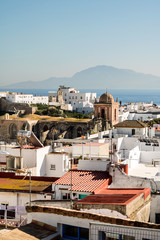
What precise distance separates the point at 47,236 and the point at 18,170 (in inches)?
305

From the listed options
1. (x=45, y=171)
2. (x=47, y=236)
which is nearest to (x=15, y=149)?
(x=45, y=171)

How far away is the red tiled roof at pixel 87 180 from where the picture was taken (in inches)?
491

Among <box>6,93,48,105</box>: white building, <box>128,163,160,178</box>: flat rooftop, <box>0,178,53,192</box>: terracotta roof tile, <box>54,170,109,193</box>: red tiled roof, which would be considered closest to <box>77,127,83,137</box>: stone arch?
<box>128,163,160,178</box>: flat rooftop

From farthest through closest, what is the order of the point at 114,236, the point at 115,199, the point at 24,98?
the point at 24,98 → the point at 115,199 → the point at 114,236

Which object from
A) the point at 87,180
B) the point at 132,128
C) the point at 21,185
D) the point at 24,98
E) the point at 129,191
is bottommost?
the point at 21,185

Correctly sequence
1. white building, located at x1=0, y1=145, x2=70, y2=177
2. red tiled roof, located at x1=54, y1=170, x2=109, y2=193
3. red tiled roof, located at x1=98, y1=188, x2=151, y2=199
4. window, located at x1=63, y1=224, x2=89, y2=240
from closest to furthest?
1. window, located at x1=63, y1=224, x2=89, y2=240
2. red tiled roof, located at x1=98, y1=188, x2=151, y2=199
3. red tiled roof, located at x1=54, y1=170, x2=109, y2=193
4. white building, located at x1=0, y1=145, x2=70, y2=177

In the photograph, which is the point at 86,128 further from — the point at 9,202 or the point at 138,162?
the point at 9,202

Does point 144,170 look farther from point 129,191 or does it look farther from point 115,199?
point 115,199

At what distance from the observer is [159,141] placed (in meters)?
26.3

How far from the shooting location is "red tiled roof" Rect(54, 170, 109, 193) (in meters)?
12.5

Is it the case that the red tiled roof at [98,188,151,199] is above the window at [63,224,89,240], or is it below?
above

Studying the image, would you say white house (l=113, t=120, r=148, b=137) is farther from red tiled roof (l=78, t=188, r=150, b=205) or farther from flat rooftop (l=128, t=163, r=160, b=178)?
red tiled roof (l=78, t=188, r=150, b=205)

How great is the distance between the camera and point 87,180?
43.7 feet

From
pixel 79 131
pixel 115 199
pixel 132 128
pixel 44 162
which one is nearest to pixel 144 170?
pixel 44 162
